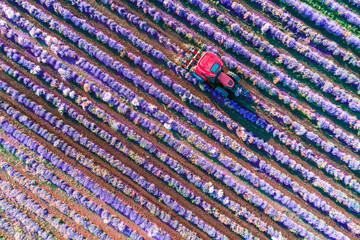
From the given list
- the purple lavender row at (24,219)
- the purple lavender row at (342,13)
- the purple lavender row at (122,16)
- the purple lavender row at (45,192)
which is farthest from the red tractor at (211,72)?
the purple lavender row at (24,219)

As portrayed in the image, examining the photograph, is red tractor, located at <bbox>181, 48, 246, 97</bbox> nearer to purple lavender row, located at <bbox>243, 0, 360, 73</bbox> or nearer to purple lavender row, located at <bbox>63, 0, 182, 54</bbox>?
purple lavender row, located at <bbox>63, 0, 182, 54</bbox>

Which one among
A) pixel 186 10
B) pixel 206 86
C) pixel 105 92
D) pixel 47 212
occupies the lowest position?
pixel 47 212

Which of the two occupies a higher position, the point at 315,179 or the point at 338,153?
the point at 338,153

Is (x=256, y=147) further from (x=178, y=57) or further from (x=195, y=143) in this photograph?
(x=178, y=57)

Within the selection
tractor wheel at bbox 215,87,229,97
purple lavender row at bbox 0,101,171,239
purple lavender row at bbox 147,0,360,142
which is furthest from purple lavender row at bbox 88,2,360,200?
purple lavender row at bbox 0,101,171,239

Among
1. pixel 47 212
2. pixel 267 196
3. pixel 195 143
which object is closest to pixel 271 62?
pixel 195 143
